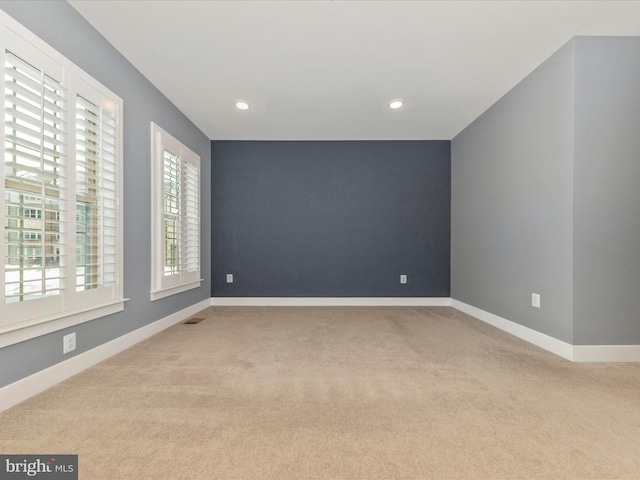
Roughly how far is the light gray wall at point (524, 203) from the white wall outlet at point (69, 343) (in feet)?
12.2

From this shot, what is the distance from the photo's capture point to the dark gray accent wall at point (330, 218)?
514cm

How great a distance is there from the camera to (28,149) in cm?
191

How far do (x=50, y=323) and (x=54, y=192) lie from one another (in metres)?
0.83

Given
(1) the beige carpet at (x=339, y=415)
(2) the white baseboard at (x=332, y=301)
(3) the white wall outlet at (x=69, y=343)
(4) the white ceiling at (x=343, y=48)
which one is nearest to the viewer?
(1) the beige carpet at (x=339, y=415)

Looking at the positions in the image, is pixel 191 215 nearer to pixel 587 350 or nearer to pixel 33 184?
pixel 33 184

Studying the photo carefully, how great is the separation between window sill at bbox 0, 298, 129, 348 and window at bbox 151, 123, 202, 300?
2.50ft

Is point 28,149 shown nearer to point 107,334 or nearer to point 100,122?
point 100,122

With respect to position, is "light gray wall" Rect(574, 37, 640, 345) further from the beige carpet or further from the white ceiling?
the beige carpet

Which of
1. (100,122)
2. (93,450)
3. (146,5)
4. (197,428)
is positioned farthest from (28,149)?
(197,428)

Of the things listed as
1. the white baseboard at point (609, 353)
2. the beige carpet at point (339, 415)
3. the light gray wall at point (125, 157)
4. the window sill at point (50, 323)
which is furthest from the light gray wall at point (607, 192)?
the window sill at point (50, 323)

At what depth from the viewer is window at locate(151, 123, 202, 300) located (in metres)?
3.38

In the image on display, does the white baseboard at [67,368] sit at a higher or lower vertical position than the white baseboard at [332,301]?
higher

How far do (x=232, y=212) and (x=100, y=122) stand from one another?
8.84ft

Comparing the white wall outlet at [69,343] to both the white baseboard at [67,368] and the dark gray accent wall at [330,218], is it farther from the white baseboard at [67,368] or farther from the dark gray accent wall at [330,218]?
the dark gray accent wall at [330,218]
